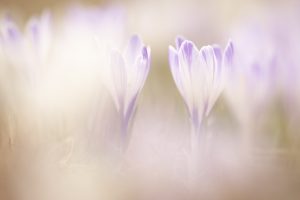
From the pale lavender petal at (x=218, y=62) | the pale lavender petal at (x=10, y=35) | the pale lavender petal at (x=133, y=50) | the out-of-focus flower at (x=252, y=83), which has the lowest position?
the out-of-focus flower at (x=252, y=83)

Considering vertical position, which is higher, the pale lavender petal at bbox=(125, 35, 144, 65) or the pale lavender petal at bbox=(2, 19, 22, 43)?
the pale lavender petal at bbox=(2, 19, 22, 43)

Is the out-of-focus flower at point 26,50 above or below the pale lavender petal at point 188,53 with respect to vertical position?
above

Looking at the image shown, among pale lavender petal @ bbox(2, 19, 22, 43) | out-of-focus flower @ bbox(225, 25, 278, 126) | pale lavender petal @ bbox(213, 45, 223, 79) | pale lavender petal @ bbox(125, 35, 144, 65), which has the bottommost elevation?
out-of-focus flower @ bbox(225, 25, 278, 126)

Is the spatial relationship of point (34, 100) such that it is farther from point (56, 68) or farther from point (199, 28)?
point (199, 28)

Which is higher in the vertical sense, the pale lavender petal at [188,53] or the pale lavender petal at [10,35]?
the pale lavender petal at [10,35]

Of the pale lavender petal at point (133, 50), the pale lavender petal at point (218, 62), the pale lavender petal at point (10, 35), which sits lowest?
the pale lavender petal at point (218, 62)

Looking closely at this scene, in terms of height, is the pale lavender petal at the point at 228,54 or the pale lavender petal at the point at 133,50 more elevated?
the pale lavender petal at the point at 133,50
